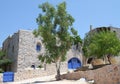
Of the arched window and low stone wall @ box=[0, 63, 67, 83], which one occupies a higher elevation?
the arched window

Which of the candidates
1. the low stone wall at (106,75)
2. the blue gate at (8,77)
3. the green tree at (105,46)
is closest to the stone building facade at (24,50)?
the blue gate at (8,77)

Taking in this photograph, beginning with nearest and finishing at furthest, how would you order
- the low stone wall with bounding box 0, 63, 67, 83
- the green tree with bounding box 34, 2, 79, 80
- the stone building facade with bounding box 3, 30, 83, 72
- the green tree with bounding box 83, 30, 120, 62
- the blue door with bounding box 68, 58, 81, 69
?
1. the green tree with bounding box 34, 2, 79, 80
2. the green tree with bounding box 83, 30, 120, 62
3. the low stone wall with bounding box 0, 63, 67, 83
4. the stone building facade with bounding box 3, 30, 83, 72
5. the blue door with bounding box 68, 58, 81, 69

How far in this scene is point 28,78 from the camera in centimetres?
3466

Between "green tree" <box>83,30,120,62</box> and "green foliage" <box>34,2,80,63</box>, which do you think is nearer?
"green foliage" <box>34,2,80,63</box>

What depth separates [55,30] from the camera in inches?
1166

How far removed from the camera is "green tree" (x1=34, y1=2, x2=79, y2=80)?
95.7 ft

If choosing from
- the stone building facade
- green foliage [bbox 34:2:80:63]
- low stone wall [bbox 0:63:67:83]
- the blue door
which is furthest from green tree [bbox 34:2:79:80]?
the blue door

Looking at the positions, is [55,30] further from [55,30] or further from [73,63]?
[73,63]

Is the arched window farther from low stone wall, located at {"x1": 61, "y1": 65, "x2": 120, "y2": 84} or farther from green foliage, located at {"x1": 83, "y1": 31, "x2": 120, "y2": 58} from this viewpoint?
low stone wall, located at {"x1": 61, "y1": 65, "x2": 120, "y2": 84}

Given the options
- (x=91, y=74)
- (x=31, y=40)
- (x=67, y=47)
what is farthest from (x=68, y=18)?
(x=31, y=40)

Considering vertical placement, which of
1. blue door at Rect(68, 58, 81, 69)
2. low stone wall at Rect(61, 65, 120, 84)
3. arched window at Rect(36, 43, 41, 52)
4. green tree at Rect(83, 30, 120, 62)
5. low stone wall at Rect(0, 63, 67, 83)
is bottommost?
low stone wall at Rect(61, 65, 120, 84)

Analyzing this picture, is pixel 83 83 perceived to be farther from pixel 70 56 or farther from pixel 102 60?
pixel 70 56

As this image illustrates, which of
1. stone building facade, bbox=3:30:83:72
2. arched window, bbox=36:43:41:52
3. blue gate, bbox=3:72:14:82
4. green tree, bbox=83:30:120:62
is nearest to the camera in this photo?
blue gate, bbox=3:72:14:82

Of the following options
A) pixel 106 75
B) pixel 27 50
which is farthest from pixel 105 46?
pixel 106 75
